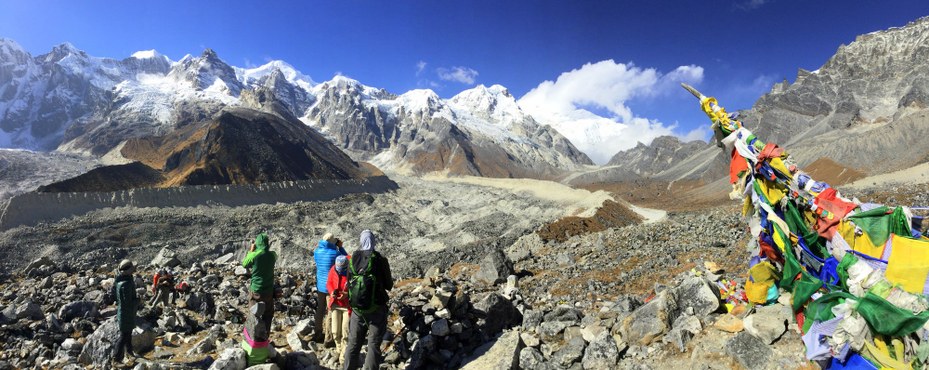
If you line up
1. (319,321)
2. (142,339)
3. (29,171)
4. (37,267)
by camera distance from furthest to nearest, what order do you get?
(29,171) → (37,267) → (319,321) → (142,339)

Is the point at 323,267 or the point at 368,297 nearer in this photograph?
the point at 368,297

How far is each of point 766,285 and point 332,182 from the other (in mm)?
52006

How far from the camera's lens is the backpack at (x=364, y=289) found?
539 centimetres

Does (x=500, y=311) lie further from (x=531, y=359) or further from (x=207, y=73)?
(x=207, y=73)

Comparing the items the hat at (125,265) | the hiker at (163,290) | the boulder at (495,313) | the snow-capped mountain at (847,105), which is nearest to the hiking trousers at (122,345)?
the hat at (125,265)

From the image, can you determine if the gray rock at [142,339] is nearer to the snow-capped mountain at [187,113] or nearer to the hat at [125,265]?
the hat at [125,265]

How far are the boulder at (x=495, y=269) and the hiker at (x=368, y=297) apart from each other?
8.41 meters

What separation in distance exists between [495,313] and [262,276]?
3.85 meters

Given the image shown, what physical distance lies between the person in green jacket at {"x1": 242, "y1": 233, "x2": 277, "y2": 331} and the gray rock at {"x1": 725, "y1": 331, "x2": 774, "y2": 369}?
5797 millimetres

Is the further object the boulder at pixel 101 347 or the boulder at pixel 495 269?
the boulder at pixel 495 269

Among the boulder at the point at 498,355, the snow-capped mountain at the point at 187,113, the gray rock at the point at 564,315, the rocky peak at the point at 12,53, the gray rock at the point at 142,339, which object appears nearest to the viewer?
the boulder at the point at 498,355

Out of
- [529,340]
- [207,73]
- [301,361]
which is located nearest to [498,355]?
[529,340]

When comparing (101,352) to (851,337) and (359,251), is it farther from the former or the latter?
(851,337)

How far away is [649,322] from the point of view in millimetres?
6465
